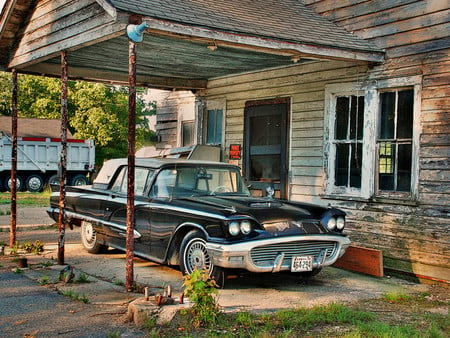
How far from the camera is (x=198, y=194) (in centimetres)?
774

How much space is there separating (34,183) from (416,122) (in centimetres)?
2159

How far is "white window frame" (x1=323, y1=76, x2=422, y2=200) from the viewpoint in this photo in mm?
8328

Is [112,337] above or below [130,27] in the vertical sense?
below

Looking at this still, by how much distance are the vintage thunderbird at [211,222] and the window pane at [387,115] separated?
2170mm

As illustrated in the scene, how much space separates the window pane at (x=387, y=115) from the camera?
28.8 ft

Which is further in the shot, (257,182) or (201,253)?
(257,182)

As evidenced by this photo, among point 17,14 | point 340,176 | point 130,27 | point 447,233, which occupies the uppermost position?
point 17,14

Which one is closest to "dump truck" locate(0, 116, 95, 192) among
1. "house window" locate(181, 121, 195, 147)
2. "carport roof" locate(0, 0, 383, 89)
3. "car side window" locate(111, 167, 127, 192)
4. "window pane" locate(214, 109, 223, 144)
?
"house window" locate(181, 121, 195, 147)

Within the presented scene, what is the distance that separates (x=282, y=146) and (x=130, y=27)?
485cm

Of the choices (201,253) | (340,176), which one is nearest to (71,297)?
(201,253)

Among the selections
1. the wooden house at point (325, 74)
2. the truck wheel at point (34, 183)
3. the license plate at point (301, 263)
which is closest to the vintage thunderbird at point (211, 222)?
the license plate at point (301, 263)

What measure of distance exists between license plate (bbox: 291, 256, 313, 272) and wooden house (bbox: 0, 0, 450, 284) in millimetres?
2346

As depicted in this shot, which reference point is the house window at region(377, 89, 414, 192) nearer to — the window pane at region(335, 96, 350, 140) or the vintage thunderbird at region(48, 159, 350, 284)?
the window pane at region(335, 96, 350, 140)

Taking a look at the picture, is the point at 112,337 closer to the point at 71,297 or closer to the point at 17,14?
the point at 71,297
